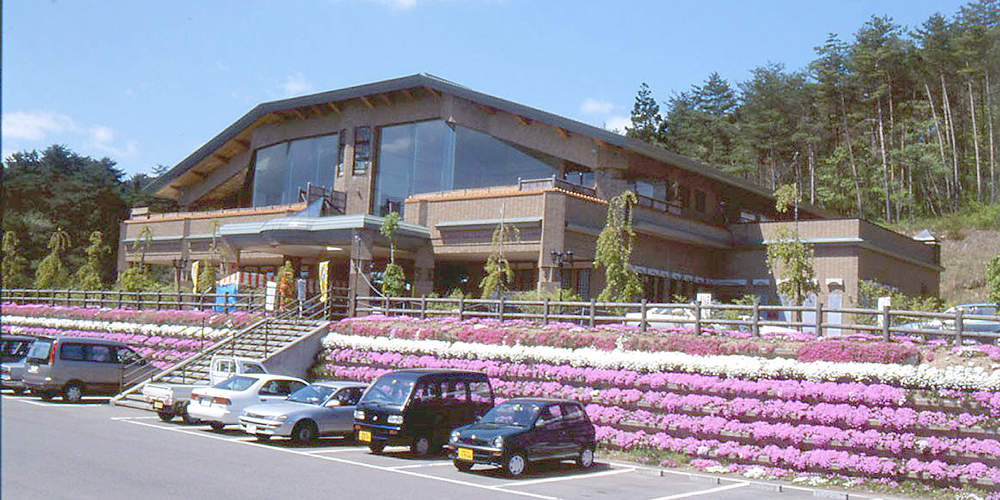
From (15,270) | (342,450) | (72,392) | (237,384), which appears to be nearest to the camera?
(342,450)

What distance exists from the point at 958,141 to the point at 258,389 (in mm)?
70823

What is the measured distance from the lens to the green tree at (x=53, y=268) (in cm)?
4708

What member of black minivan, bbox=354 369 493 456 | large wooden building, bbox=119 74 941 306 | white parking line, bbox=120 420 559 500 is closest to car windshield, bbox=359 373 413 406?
black minivan, bbox=354 369 493 456

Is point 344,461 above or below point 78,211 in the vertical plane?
below

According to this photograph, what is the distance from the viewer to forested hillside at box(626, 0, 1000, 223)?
70.3 metres

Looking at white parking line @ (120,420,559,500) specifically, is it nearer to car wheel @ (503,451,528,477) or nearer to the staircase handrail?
car wheel @ (503,451,528,477)

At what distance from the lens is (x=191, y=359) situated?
1116 inches

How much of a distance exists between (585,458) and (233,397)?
28.4 feet

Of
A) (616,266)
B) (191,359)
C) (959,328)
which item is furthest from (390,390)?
(616,266)

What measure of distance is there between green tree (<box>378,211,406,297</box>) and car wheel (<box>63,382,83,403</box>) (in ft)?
36.4

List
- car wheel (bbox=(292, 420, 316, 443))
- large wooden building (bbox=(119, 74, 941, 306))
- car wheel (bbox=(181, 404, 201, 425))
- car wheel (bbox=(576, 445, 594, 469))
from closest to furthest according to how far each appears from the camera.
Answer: car wheel (bbox=(576, 445, 594, 469)) → car wheel (bbox=(292, 420, 316, 443)) → car wheel (bbox=(181, 404, 201, 425)) → large wooden building (bbox=(119, 74, 941, 306))

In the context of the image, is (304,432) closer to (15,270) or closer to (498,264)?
(498,264)

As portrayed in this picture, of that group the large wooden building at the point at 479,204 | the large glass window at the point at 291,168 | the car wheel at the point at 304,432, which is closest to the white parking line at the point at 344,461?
the car wheel at the point at 304,432

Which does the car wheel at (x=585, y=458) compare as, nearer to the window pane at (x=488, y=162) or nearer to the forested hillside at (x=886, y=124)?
the window pane at (x=488, y=162)
